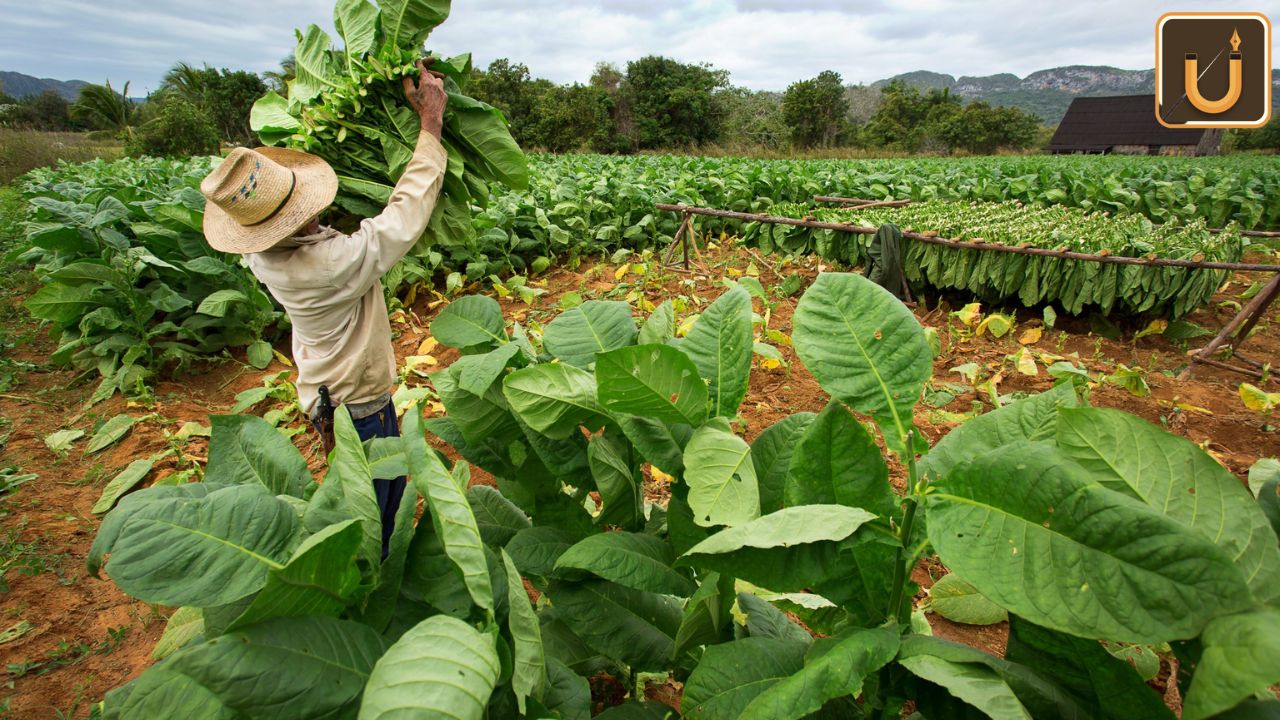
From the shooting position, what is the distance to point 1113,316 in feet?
20.0

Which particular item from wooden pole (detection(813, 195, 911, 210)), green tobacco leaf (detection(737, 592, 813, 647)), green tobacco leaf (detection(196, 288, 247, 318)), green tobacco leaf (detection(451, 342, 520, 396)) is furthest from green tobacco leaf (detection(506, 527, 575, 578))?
wooden pole (detection(813, 195, 911, 210))

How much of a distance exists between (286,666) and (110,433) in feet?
15.7

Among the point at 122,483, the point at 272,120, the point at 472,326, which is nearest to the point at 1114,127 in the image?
the point at 272,120

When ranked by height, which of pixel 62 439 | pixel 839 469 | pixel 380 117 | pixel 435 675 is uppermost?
pixel 380 117

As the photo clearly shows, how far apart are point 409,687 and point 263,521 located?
0.34 meters

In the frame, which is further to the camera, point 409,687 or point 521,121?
point 521,121

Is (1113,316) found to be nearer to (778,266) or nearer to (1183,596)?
(778,266)

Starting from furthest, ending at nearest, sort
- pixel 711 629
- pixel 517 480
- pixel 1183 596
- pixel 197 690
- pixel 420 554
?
pixel 517 480 < pixel 711 629 < pixel 420 554 < pixel 197 690 < pixel 1183 596

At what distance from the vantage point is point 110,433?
4.18 m

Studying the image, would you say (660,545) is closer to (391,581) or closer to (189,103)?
(391,581)

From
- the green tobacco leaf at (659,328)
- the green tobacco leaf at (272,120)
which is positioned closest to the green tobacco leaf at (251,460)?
the green tobacco leaf at (659,328)

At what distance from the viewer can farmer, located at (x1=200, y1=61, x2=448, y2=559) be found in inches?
88.4

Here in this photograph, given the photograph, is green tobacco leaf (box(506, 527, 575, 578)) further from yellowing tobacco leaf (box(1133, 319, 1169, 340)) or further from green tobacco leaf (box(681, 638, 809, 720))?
yellowing tobacco leaf (box(1133, 319, 1169, 340))

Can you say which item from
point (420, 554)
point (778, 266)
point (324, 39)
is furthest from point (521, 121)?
point (420, 554)
